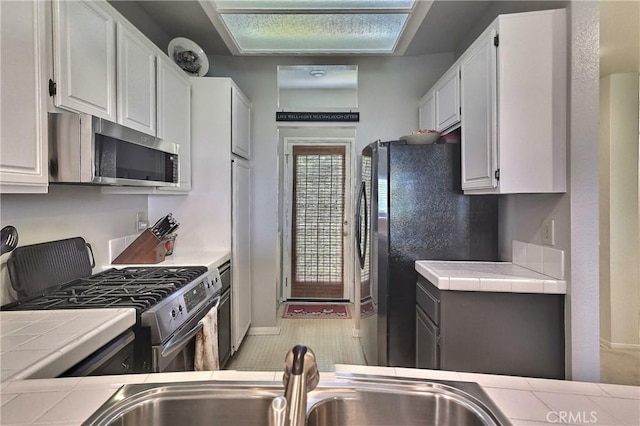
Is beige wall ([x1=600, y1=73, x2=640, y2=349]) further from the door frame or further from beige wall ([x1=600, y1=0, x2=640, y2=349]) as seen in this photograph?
the door frame

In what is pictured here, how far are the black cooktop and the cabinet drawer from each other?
1291mm

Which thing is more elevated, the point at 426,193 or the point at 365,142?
the point at 365,142

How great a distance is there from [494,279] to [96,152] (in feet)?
6.17

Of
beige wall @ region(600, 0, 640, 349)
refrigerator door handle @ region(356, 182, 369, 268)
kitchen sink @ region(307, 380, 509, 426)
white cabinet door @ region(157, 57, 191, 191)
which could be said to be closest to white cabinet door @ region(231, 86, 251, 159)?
white cabinet door @ region(157, 57, 191, 191)

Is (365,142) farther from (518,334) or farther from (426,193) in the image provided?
(518,334)

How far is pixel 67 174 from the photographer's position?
142 centimetres

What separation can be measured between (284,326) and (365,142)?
6.76 feet

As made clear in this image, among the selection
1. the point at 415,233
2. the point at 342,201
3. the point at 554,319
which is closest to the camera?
the point at 554,319

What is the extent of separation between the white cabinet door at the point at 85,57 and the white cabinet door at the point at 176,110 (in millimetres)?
514

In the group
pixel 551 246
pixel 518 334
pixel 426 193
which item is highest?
pixel 426 193

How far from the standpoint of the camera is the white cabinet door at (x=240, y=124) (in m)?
2.89

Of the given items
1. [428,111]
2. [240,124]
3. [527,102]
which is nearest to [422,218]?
[527,102]

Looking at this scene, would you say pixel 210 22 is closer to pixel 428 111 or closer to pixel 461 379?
pixel 428 111

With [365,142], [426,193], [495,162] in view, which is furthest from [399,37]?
[495,162]
